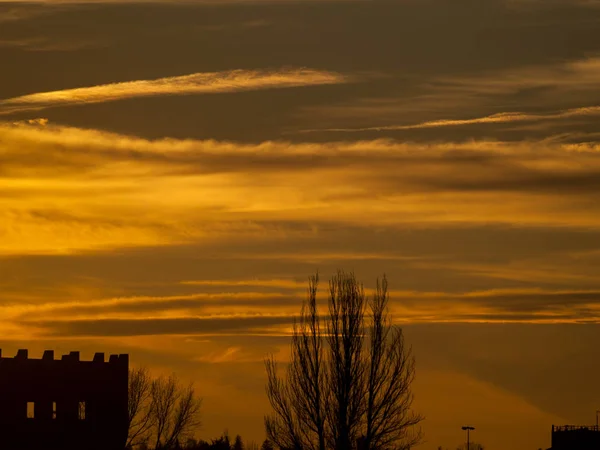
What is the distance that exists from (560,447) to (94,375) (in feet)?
167

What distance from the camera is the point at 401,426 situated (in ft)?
198

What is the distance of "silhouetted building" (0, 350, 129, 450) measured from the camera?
6588cm

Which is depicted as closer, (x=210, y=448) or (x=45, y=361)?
(x=45, y=361)

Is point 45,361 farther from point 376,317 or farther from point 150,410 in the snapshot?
point 150,410

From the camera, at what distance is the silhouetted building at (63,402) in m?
65.9

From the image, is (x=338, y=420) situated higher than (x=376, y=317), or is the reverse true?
(x=376, y=317)

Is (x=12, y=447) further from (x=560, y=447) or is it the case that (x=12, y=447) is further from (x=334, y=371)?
(x=560, y=447)

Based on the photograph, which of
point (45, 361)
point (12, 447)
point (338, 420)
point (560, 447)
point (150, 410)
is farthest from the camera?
point (560, 447)

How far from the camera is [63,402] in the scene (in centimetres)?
6931

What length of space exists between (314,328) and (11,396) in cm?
1471

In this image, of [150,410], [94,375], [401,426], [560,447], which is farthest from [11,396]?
[560,447]

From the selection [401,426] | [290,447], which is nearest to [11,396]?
[290,447]

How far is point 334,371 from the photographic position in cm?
6169

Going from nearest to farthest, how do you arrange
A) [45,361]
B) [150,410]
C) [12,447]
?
[12,447] → [45,361] → [150,410]
